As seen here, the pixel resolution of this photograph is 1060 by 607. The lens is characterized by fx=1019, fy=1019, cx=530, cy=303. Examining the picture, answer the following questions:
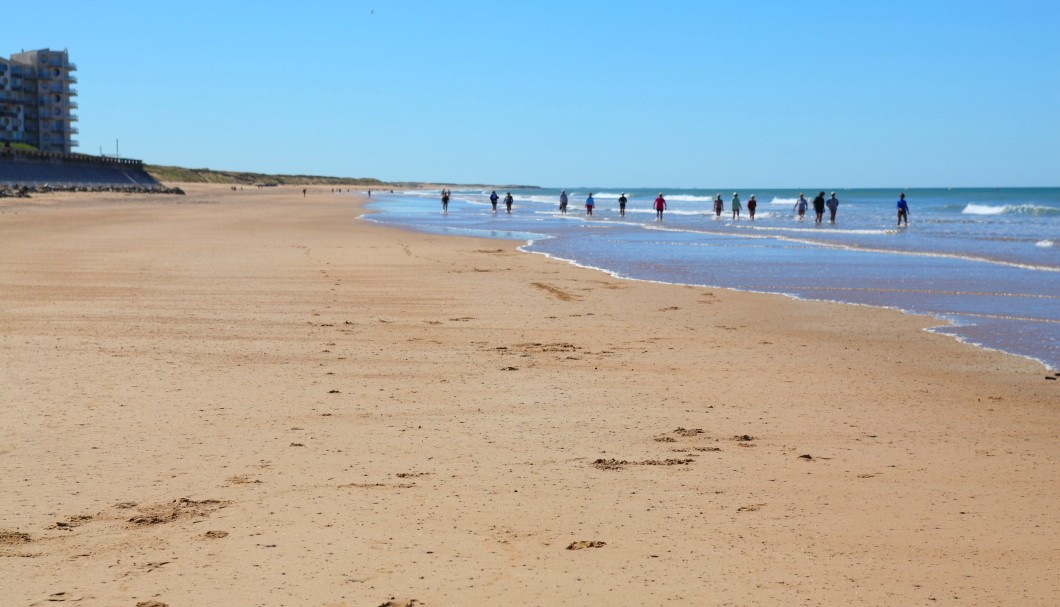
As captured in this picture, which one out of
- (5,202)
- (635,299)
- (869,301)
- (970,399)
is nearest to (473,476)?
(970,399)

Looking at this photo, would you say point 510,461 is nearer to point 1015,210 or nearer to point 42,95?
point 1015,210

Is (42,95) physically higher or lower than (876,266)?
higher

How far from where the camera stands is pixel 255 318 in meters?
11.8

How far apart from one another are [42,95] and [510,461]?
15491 centimetres

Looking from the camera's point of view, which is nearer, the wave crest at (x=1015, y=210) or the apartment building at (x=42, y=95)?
the wave crest at (x=1015, y=210)

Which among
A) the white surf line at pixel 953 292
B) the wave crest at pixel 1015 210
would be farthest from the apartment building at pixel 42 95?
the white surf line at pixel 953 292

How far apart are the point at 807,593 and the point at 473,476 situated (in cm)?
217

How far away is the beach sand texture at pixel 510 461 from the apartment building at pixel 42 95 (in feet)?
471

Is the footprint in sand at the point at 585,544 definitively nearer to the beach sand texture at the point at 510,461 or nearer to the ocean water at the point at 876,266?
the beach sand texture at the point at 510,461

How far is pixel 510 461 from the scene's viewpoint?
6117mm

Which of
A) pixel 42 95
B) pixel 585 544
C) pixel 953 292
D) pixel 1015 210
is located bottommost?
pixel 585 544

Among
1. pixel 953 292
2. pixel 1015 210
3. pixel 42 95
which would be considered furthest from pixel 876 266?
pixel 42 95

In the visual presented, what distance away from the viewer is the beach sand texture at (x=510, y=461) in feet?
14.3

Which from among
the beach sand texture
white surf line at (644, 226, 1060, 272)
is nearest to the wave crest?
white surf line at (644, 226, 1060, 272)
